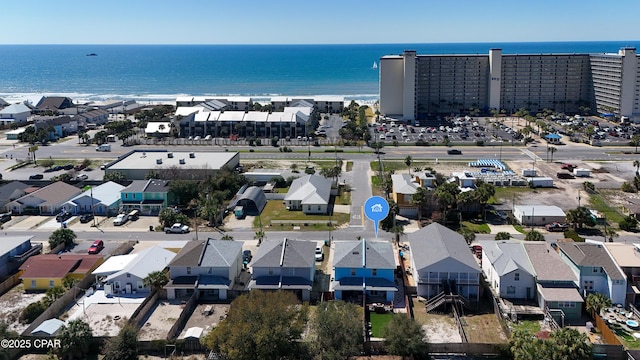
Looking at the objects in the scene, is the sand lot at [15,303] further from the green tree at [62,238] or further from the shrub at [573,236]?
the shrub at [573,236]

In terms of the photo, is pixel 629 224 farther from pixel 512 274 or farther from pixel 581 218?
pixel 512 274

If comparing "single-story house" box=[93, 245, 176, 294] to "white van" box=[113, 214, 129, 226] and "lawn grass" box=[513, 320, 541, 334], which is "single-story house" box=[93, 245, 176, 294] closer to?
"white van" box=[113, 214, 129, 226]

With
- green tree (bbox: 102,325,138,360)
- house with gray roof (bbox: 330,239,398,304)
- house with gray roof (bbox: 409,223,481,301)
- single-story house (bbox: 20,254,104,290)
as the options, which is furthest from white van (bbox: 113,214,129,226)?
house with gray roof (bbox: 409,223,481,301)

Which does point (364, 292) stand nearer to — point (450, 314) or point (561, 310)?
point (450, 314)

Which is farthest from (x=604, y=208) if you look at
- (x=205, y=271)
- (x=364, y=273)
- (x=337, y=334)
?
(x=205, y=271)

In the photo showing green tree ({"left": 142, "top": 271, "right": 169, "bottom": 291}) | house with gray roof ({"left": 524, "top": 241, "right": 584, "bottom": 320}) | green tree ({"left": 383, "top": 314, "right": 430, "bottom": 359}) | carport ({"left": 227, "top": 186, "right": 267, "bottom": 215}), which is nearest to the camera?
green tree ({"left": 383, "top": 314, "right": 430, "bottom": 359})

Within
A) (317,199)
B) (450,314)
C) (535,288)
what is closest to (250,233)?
(317,199)
